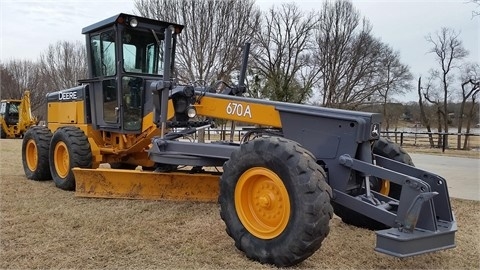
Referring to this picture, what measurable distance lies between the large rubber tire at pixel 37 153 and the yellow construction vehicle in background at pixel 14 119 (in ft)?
60.8

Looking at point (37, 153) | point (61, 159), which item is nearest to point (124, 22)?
point (61, 159)

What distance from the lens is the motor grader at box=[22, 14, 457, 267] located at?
12.3 feet

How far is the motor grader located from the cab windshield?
0.06 ft

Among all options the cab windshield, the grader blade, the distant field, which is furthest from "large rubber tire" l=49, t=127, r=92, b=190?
the cab windshield

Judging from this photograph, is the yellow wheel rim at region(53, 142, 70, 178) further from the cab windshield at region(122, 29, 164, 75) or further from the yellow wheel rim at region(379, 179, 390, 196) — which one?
the yellow wheel rim at region(379, 179, 390, 196)

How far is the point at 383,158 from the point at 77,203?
4.28 m

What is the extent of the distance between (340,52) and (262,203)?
86.5 feet

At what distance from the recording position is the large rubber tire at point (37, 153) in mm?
8164

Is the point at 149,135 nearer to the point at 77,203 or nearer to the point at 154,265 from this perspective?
the point at 77,203

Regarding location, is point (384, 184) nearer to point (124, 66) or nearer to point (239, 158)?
point (239, 158)

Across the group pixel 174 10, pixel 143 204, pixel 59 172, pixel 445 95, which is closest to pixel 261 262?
pixel 143 204

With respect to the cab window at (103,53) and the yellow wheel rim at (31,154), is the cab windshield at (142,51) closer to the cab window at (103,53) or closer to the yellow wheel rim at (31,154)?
the cab window at (103,53)

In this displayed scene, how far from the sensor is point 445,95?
30.4 m

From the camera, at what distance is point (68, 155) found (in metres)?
7.24
